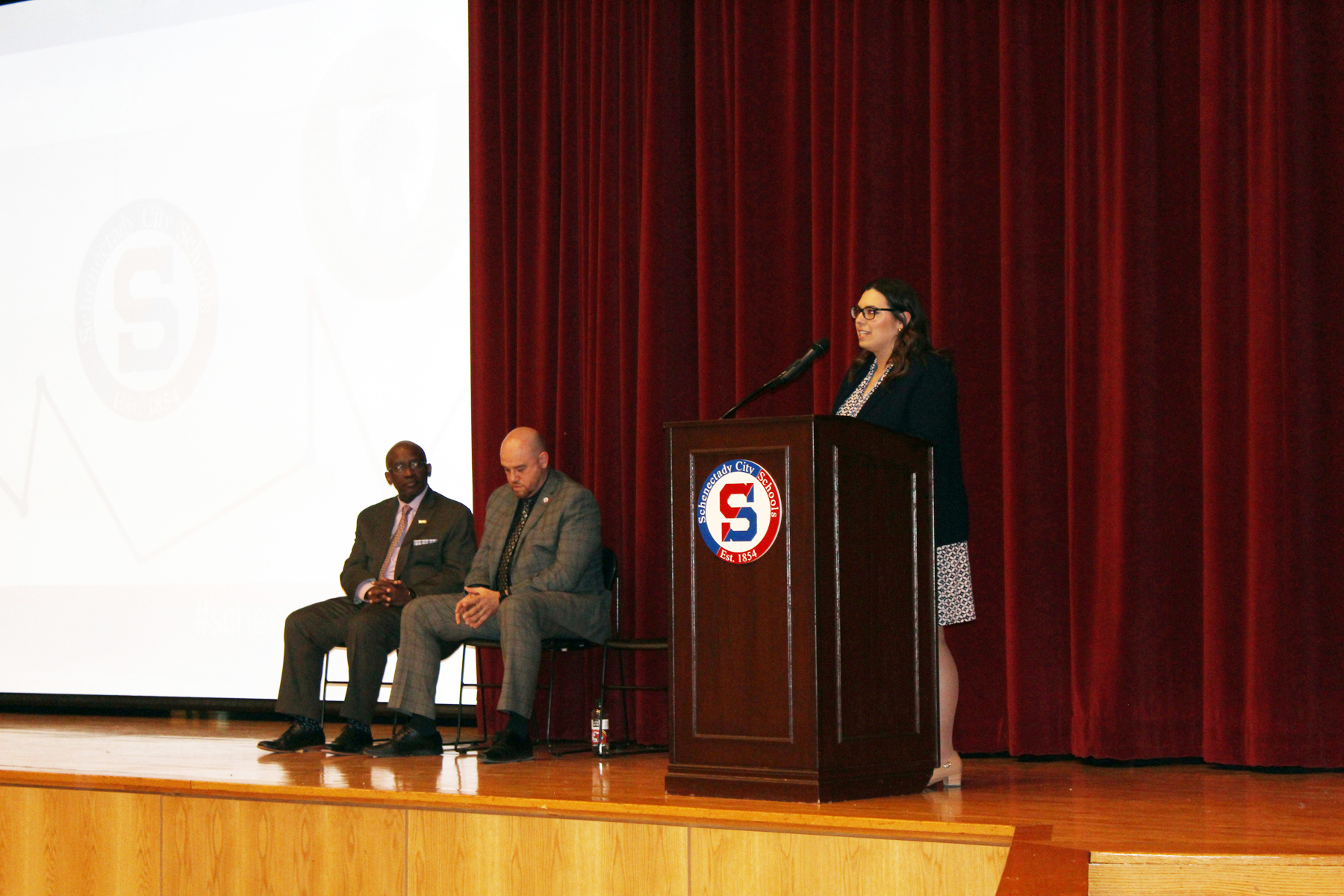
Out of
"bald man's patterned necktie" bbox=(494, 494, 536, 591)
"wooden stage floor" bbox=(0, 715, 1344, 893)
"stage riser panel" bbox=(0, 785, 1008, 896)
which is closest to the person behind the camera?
"wooden stage floor" bbox=(0, 715, 1344, 893)

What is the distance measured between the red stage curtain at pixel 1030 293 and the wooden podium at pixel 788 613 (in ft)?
3.57

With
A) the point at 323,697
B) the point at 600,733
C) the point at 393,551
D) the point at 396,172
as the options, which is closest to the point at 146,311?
the point at 396,172

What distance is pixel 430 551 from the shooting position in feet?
14.9

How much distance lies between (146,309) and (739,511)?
3.35 metres

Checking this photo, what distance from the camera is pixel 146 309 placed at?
5430 mm

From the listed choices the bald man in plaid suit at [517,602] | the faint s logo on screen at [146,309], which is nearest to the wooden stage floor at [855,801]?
the bald man in plaid suit at [517,602]

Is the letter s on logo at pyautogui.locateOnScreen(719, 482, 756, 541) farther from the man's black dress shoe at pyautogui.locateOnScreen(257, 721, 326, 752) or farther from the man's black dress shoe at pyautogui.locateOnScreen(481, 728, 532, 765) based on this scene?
the man's black dress shoe at pyautogui.locateOnScreen(257, 721, 326, 752)

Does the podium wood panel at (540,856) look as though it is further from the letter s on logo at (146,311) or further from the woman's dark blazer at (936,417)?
the letter s on logo at (146,311)

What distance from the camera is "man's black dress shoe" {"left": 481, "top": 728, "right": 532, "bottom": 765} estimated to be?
396 cm

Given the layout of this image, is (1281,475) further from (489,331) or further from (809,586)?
(489,331)

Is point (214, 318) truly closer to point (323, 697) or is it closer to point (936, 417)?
point (323, 697)

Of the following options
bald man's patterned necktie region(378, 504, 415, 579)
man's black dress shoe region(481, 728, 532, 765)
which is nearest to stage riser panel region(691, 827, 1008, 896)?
man's black dress shoe region(481, 728, 532, 765)

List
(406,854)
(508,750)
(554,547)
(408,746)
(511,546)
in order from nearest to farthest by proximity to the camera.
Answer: (406,854)
(508,750)
(408,746)
(554,547)
(511,546)

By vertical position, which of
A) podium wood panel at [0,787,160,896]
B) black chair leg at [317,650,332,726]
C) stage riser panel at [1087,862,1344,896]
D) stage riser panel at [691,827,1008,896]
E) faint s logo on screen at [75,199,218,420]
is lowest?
podium wood panel at [0,787,160,896]
